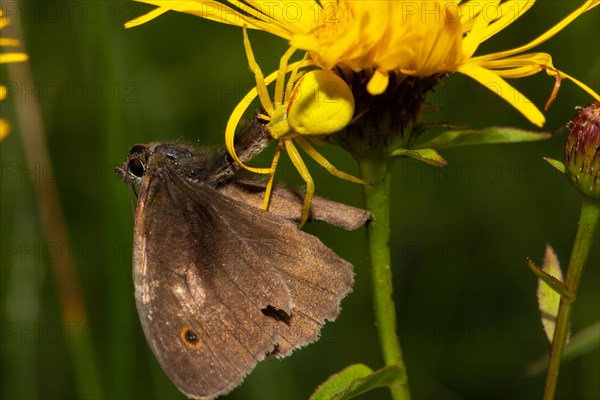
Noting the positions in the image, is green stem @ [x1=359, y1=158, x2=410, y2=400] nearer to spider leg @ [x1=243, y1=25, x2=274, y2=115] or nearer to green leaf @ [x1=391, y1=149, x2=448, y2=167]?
green leaf @ [x1=391, y1=149, x2=448, y2=167]

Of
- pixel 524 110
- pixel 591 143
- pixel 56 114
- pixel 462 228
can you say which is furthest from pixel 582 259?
pixel 56 114

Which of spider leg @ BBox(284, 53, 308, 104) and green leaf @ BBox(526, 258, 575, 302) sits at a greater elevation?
spider leg @ BBox(284, 53, 308, 104)

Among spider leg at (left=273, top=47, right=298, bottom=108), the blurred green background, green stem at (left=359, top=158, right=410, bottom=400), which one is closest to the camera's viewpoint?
spider leg at (left=273, top=47, right=298, bottom=108)

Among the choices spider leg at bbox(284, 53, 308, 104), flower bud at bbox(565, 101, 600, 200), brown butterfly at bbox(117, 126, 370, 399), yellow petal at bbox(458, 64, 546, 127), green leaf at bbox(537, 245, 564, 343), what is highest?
spider leg at bbox(284, 53, 308, 104)

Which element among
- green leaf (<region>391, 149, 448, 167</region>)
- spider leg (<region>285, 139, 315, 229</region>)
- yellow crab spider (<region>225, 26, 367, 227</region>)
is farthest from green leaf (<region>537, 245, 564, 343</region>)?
spider leg (<region>285, 139, 315, 229</region>)

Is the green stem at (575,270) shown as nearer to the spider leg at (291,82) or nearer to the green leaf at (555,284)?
the green leaf at (555,284)

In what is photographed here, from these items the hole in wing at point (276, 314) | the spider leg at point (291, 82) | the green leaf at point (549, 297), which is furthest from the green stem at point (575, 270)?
the spider leg at point (291, 82)

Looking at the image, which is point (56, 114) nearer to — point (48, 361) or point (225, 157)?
point (48, 361)
